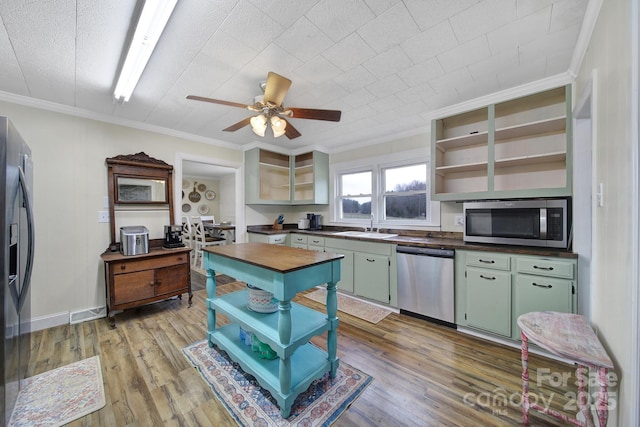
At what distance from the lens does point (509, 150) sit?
2.57 meters

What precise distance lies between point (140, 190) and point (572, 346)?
13.8 feet

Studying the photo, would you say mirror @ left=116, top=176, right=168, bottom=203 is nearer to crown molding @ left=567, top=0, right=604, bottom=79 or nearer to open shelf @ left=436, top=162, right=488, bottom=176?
open shelf @ left=436, top=162, right=488, bottom=176

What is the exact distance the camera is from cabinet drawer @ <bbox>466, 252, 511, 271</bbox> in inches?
84.7

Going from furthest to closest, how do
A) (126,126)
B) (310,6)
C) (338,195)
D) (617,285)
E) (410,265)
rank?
(338,195)
(126,126)
(410,265)
(310,6)
(617,285)

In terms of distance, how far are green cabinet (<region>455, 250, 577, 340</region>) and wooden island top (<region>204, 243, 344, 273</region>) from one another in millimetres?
1512

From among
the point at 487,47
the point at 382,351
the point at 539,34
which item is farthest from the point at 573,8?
the point at 382,351

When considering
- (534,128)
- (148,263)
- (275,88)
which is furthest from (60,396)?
(534,128)

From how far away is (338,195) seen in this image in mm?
4359

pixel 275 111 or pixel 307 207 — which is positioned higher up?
pixel 275 111

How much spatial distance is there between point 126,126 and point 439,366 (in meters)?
4.32

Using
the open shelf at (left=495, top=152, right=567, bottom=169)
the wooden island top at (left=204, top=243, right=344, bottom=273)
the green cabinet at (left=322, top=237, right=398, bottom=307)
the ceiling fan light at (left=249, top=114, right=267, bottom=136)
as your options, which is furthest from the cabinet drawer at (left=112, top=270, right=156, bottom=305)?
the open shelf at (left=495, top=152, right=567, bottom=169)

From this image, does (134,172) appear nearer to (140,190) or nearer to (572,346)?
(140,190)

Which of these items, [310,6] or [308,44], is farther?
[308,44]

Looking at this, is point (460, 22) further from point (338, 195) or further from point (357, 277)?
point (338, 195)
